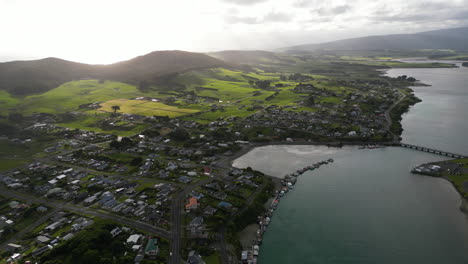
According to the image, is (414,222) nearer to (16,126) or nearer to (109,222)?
(109,222)

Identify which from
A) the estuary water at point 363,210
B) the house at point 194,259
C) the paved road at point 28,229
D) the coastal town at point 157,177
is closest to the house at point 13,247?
the coastal town at point 157,177

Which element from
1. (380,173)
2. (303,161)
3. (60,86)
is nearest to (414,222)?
(380,173)

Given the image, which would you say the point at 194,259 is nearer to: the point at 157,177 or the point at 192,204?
the point at 192,204

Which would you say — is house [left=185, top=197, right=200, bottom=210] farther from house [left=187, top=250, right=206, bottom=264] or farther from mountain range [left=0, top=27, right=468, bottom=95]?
mountain range [left=0, top=27, right=468, bottom=95]

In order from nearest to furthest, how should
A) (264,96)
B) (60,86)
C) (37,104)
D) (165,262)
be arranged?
(165,262), (37,104), (264,96), (60,86)

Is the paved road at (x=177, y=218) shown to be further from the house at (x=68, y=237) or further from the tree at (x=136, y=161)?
the tree at (x=136, y=161)

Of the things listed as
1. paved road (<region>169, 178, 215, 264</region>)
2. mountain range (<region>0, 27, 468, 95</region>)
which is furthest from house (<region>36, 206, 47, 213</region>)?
mountain range (<region>0, 27, 468, 95</region>)
